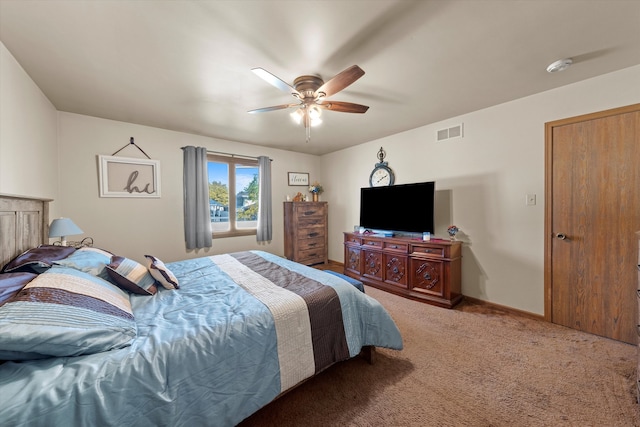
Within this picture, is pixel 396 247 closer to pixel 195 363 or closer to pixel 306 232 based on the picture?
pixel 306 232

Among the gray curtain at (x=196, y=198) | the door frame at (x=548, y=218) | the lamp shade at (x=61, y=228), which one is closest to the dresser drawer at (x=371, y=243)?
the door frame at (x=548, y=218)

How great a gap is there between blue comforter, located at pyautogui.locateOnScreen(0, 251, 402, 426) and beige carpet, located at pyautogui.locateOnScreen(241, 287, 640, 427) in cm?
25

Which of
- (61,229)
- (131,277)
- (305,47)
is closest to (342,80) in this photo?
(305,47)

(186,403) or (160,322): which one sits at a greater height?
(160,322)

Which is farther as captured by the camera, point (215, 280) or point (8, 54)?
point (215, 280)

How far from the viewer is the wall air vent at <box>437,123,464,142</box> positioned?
310 centimetres

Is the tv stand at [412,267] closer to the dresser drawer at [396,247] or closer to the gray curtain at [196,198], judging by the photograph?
the dresser drawer at [396,247]

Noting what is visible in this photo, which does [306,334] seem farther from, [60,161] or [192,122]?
[60,161]

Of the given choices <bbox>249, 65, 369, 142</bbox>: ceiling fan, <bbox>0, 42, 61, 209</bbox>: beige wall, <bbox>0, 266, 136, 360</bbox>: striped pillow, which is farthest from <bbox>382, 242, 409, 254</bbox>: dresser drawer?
<bbox>0, 42, 61, 209</bbox>: beige wall

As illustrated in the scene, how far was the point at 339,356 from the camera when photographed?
1622 mm

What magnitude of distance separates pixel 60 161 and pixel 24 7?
2.12 metres

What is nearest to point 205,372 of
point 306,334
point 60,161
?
point 306,334

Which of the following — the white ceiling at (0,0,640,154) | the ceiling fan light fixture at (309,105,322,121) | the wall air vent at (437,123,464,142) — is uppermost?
the white ceiling at (0,0,640,154)

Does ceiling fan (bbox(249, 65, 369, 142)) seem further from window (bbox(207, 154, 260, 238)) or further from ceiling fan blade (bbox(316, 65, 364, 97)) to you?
window (bbox(207, 154, 260, 238))
